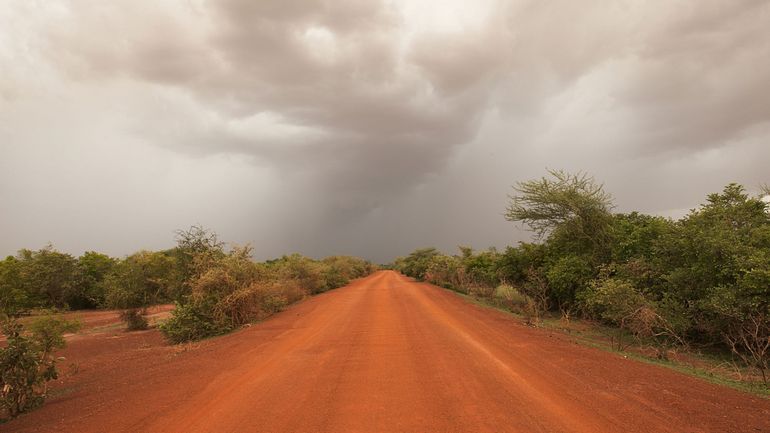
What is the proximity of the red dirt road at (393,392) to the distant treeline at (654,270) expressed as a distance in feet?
11.1

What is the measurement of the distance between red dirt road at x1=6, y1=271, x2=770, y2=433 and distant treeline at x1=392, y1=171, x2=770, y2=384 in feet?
11.1

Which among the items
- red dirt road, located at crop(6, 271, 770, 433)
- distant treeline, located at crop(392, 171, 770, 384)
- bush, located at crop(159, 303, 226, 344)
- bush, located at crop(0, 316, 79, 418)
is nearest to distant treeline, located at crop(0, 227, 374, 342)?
bush, located at crop(159, 303, 226, 344)

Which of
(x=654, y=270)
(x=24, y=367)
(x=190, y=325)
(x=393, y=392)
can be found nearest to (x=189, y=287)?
(x=190, y=325)

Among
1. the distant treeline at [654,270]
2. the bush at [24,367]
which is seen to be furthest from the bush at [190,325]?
the distant treeline at [654,270]

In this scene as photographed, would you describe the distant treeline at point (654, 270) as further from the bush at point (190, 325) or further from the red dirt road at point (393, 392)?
the bush at point (190, 325)

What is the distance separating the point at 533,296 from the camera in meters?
21.5

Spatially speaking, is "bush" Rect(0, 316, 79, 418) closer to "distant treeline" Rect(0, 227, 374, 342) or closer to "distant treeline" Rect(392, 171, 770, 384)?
"distant treeline" Rect(0, 227, 374, 342)

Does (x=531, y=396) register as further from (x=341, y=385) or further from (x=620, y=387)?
(x=341, y=385)

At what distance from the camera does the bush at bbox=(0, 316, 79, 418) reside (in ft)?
21.9

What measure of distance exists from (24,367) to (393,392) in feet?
20.8

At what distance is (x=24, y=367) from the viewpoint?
689 centimetres

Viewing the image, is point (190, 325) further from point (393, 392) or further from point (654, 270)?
point (654, 270)

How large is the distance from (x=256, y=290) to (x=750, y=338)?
16.6 metres

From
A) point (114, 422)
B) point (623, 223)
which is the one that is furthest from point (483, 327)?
point (114, 422)
